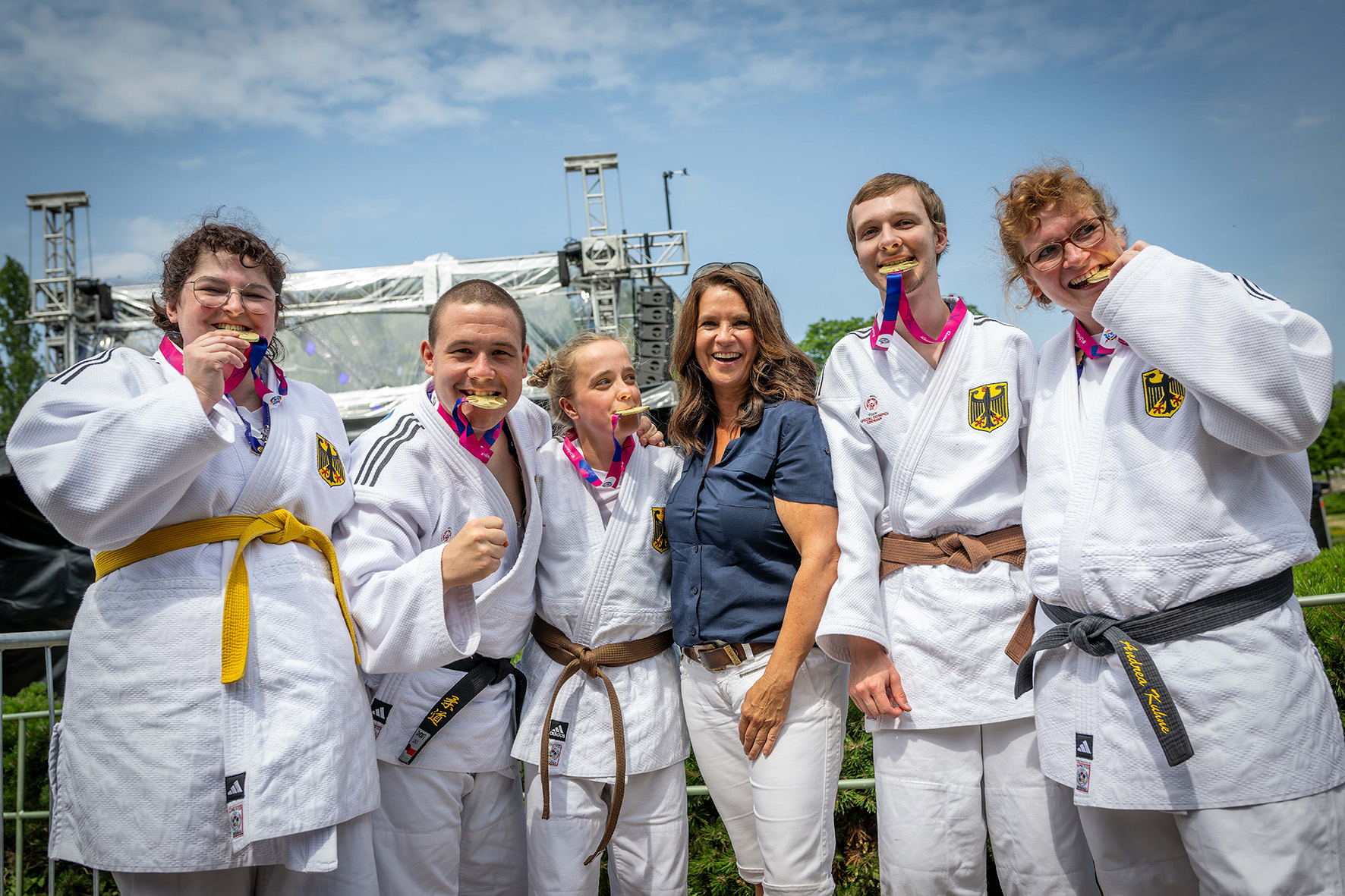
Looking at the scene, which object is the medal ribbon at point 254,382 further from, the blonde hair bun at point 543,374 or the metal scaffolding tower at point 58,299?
the metal scaffolding tower at point 58,299

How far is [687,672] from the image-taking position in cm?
255

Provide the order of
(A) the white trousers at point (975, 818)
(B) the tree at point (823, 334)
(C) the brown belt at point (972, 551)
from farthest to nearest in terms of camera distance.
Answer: (B) the tree at point (823, 334)
(C) the brown belt at point (972, 551)
(A) the white trousers at point (975, 818)

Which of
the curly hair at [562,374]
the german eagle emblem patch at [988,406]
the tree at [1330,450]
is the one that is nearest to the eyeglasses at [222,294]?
the curly hair at [562,374]

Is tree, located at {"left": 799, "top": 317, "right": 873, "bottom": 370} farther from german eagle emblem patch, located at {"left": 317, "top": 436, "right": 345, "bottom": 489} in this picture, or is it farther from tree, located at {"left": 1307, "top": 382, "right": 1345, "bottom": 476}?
german eagle emblem patch, located at {"left": 317, "top": 436, "right": 345, "bottom": 489}

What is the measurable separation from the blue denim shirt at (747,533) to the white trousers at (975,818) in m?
0.53

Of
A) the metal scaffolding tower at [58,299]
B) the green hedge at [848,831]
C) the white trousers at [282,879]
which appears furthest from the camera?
the metal scaffolding tower at [58,299]

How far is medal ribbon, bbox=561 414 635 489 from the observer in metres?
2.68

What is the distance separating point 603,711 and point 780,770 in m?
0.54

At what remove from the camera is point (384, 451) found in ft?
7.72

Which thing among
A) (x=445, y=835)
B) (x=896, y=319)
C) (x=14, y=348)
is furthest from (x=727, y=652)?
(x=14, y=348)

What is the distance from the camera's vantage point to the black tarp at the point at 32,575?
336 inches

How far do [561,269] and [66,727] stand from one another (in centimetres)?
1427

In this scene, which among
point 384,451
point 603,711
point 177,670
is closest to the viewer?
point 177,670

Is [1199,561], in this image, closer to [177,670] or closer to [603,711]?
[603,711]
